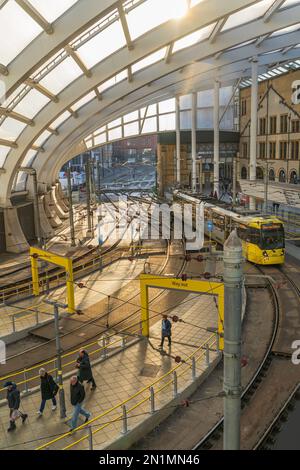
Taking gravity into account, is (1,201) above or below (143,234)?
above

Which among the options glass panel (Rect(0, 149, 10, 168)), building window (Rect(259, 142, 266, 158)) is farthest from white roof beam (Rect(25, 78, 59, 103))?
building window (Rect(259, 142, 266, 158))

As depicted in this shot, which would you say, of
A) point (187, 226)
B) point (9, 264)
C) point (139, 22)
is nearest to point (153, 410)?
point (139, 22)

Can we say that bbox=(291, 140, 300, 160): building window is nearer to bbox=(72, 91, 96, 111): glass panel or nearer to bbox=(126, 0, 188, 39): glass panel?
bbox=(72, 91, 96, 111): glass panel

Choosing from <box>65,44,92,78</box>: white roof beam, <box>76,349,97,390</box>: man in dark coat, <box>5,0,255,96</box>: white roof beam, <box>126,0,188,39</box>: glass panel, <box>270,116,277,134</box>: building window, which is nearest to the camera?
<box>76,349,97,390</box>: man in dark coat

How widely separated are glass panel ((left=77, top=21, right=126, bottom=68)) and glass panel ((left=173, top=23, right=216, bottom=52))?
4.81 metres

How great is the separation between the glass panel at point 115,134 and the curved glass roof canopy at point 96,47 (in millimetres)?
27654

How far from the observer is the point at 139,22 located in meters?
19.7

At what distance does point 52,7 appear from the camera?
15.5 metres

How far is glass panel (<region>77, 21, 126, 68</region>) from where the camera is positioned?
1998cm

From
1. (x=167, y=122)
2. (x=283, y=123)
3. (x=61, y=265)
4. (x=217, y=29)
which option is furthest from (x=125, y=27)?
(x=167, y=122)

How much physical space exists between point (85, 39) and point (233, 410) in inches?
717

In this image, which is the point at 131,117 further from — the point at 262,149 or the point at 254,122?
the point at 254,122

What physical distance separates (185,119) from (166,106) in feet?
9.74

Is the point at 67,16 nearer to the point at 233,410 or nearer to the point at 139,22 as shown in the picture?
the point at 139,22
